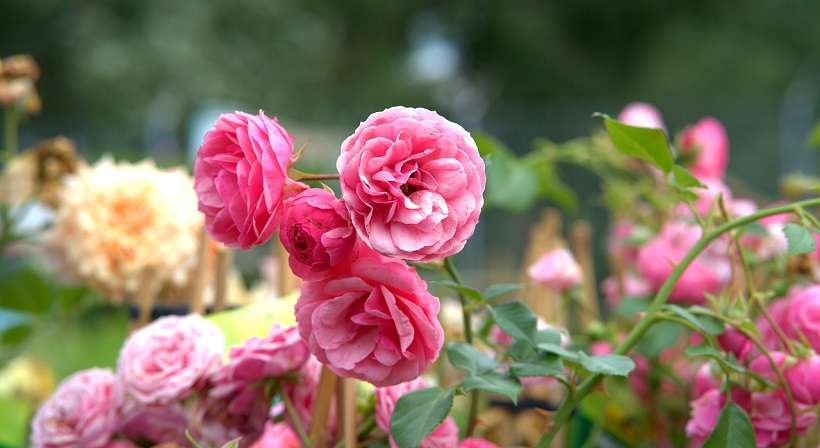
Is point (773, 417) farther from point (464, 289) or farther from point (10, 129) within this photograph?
point (10, 129)

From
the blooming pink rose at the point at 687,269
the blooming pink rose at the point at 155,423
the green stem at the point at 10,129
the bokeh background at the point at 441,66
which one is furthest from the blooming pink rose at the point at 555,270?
the bokeh background at the point at 441,66

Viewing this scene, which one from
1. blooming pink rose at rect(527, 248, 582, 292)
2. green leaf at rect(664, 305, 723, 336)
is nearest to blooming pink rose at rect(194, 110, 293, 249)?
green leaf at rect(664, 305, 723, 336)

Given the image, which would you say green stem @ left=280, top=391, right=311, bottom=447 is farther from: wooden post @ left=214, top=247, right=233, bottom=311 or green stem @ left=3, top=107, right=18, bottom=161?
green stem @ left=3, top=107, right=18, bottom=161

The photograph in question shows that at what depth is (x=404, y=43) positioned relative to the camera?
13.5 meters

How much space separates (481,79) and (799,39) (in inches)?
166

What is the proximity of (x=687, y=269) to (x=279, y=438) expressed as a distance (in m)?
0.39

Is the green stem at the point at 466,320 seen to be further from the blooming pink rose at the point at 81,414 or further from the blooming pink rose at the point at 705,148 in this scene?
the blooming pink rose at the point at 705,148

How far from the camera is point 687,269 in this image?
81 centimetres

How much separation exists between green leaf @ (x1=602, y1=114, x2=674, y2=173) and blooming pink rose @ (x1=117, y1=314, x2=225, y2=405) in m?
0.28

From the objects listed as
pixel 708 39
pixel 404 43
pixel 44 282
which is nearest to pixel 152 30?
pixel 404 43

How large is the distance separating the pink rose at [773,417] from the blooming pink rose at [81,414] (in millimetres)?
398

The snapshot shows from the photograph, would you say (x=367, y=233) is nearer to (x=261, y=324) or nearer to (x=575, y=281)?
(x=261, y=324)

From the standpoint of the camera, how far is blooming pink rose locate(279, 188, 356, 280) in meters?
0.44

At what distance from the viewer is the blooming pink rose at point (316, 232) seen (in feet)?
1.43
